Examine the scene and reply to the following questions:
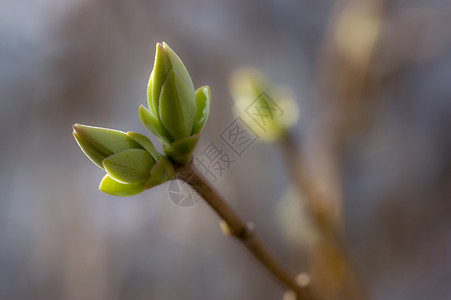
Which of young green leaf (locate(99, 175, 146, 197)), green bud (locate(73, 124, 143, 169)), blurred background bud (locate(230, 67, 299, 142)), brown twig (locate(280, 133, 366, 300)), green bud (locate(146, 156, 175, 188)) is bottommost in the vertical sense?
brown twig (locate(280, 133, 366, 300))

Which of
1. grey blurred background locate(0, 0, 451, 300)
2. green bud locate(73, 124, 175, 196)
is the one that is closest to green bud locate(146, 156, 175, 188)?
green bud locate(73, 124, 175, 196)

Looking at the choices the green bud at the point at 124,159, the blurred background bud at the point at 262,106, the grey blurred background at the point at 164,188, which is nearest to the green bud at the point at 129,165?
the green bud at the point at 124,159

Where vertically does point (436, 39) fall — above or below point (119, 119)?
below

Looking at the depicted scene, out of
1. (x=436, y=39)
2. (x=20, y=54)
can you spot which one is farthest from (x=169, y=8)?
A: (x=436, y=39)

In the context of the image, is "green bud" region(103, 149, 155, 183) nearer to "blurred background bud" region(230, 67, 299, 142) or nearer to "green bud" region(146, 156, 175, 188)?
"green bud" region(146, 156, 175, 188)

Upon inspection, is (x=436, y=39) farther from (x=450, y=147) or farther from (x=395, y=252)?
(x=395, y=252)
